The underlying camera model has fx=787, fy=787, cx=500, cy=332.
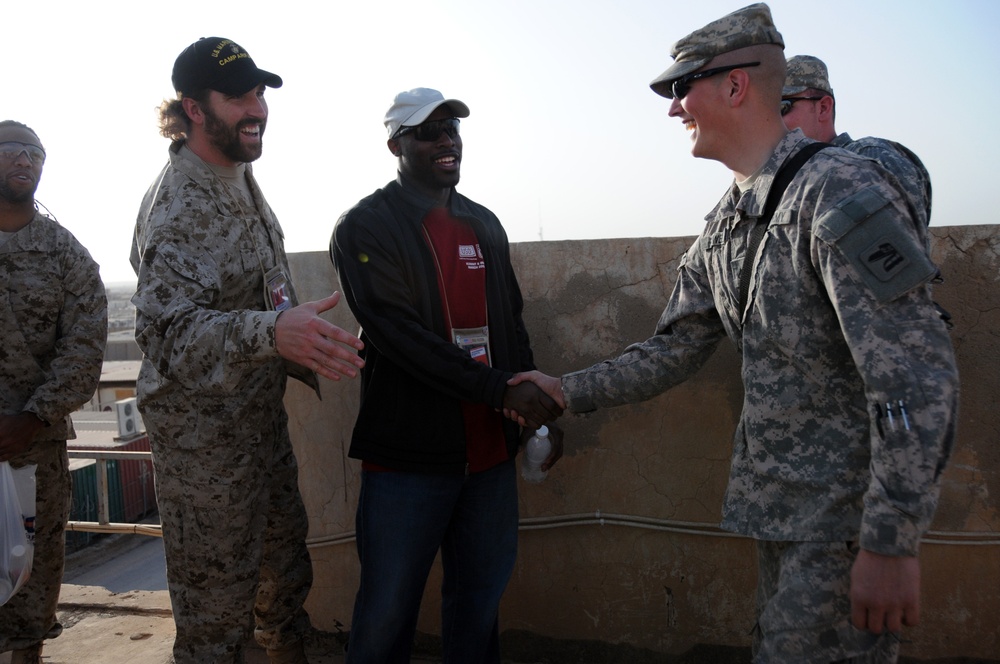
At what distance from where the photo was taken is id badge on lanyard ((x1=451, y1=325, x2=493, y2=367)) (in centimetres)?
270

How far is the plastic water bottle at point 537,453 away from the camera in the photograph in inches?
116

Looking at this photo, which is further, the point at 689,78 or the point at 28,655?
the point at 28,655

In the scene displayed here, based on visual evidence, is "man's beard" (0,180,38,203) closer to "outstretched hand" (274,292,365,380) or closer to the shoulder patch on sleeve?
"outstretched hand" (274,292,365,380)

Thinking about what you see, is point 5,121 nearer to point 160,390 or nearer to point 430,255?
point 160,390

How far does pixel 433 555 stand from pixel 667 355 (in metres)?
1.04

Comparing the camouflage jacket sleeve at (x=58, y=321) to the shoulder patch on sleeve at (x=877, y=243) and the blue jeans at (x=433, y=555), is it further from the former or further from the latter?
the shoulder patch on sleeve at (x=877, y=243)

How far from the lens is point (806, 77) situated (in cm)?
330

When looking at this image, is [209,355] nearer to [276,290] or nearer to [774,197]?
[276,290]

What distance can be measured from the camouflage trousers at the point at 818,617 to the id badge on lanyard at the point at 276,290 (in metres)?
1.76

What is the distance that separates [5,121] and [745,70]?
3.09m

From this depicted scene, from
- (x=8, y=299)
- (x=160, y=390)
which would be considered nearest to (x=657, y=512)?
(x=160, y=390)

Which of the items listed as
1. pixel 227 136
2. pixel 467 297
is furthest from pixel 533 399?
pixel 227 136

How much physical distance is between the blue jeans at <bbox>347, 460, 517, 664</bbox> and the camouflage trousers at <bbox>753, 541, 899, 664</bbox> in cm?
109

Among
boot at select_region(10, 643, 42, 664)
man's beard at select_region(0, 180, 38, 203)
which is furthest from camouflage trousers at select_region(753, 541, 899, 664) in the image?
man's beard at select_region(0, 180, 38, 203)
